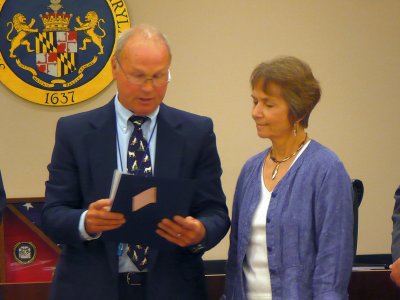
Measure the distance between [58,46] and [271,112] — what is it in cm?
279

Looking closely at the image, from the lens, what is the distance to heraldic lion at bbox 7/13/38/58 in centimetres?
538

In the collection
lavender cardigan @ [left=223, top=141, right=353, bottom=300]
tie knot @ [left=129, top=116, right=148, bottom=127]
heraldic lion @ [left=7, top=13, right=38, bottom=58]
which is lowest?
lavender cardigan @ [left=223, top=141, right=353, bottom=300]

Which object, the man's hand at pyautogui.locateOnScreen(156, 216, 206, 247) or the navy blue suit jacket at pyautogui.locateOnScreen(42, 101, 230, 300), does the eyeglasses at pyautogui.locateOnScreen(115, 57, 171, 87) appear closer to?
the navy blue suit jacket at pyautogui.locateOnScreen(42, 101, 230, 300)

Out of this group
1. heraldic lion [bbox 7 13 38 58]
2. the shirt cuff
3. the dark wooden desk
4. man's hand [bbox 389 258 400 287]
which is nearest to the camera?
the shirt cuff

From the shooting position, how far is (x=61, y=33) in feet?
17.7

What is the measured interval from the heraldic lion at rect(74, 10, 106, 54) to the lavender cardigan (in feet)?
9.19

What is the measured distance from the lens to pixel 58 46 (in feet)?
17.7

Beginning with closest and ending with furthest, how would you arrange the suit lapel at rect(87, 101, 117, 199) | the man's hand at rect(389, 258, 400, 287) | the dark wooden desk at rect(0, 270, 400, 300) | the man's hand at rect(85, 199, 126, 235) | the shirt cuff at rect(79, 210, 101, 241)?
1. the man's hand at rect(85, 199, 126, 235)
2. the shirt cuff at rect(79, 210, 101, 241)
3. the suit lapel at rect(87, 101, 117, 199)
4. the man's hand at rect(389, 258, 400, 287)
5. the dark wooden desk at rect(0, 270, 400, 300)

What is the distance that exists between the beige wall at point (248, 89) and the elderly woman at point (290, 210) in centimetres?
243

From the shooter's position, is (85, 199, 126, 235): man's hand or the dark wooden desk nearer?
(85, 199, 126, 235): man's hand

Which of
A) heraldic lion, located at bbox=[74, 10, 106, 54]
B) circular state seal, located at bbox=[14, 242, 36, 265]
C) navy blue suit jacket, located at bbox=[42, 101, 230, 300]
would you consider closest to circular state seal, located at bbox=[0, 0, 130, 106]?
heraldic lion, located at bbox=[74, 10, 106, 54]

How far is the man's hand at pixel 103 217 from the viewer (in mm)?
2619

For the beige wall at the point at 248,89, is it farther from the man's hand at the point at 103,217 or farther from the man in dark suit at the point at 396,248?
the man's hand at the point at 103,217

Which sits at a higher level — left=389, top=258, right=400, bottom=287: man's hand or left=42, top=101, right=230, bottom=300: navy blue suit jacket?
left=42, top=101, right=230, bottom=300: navy blue suit jacket
